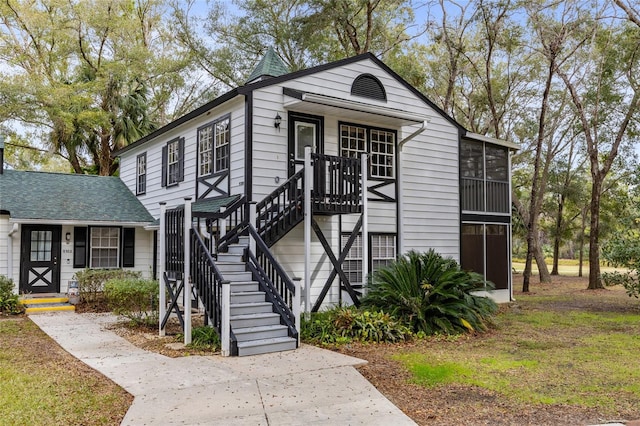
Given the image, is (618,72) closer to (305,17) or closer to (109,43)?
(305,17)

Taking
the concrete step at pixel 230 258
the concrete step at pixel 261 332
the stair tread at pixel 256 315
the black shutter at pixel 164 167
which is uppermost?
the black shutter at pixel 164 167

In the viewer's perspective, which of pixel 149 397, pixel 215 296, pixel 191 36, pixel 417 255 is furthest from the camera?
pixel 191 36

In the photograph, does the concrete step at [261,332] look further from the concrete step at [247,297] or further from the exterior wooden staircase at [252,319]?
the concrete step at [247,297]

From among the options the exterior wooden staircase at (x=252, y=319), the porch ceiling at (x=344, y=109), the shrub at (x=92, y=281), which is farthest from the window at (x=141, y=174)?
the exterior wooden staircase at (x=252, y=319)

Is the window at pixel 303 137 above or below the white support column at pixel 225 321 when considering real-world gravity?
above

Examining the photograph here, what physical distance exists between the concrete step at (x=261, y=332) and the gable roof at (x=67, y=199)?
26.5ft

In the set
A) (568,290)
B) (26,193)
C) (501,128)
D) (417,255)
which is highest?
(501,128)

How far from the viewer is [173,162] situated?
45.6 ft

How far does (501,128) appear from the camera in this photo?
2686cm

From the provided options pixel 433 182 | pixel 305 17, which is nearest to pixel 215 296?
pixel 433 182

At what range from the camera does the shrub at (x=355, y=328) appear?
27.2ft

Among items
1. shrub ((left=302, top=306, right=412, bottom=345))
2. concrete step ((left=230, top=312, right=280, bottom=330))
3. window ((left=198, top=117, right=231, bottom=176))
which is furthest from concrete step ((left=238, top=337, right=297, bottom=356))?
window ((left=198, top=117, right=231, bottom=176))

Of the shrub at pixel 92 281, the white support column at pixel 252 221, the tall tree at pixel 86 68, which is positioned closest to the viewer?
the white support column at pixel 252 221

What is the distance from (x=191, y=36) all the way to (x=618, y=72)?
19.3 meters
